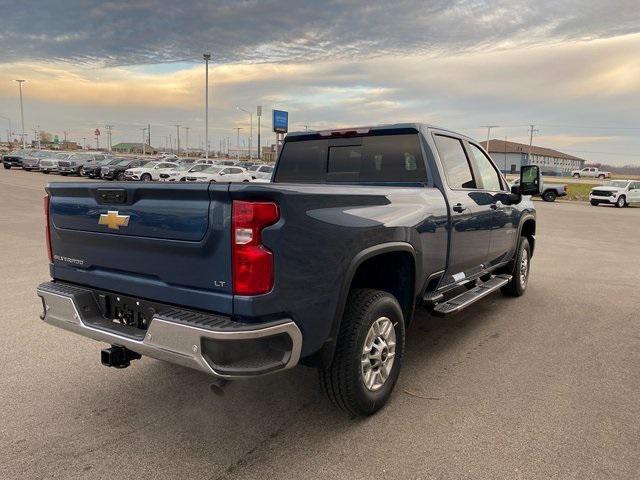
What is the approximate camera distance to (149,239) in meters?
2.79

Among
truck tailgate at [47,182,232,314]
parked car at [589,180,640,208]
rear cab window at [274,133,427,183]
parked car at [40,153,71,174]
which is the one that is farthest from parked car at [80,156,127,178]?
truck tailgate at [47,182,232,314]

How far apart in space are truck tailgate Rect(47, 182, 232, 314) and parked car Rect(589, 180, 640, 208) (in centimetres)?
3081

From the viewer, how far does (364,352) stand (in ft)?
10.7

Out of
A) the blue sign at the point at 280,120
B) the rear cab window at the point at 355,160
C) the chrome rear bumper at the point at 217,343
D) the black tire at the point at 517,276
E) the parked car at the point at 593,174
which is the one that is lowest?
the black tire at the point at 517,276

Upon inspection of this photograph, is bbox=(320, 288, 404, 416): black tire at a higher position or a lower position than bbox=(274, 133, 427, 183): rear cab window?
lower

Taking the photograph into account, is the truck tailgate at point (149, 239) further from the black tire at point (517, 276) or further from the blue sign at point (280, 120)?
the blue sign at point (280, 120)

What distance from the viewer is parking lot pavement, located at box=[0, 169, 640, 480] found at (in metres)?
2.82

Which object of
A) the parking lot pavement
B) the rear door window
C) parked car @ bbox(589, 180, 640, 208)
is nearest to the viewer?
the parking lot pavement

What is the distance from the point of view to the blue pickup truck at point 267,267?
2500 millimetres

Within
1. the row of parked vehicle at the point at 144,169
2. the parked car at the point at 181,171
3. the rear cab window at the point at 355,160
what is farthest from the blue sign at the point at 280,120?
the rear cab window at the point at 355,160

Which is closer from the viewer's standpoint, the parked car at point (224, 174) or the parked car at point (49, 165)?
the parked car at point (224, 174)

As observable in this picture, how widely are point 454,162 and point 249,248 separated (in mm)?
2971

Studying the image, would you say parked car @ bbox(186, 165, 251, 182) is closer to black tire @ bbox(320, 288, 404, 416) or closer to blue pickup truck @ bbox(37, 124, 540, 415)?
blue pickup truck @ bbox(37, 124, 540, 415)

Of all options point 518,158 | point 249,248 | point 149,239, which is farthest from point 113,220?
point 518,158
